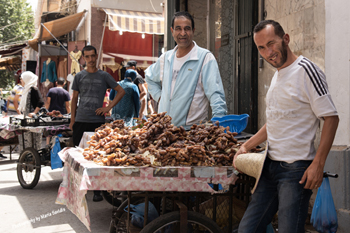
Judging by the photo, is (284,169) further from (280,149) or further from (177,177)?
(177,177)

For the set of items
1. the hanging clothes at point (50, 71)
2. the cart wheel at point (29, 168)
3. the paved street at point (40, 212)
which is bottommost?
the paved street at point (40, 212)

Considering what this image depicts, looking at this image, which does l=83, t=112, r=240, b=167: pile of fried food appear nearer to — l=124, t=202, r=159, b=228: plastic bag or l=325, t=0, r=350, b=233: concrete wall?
l=124, t=202, r=159, b=228: plastic bag

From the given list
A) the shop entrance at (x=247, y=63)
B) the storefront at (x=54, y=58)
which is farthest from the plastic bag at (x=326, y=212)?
the storefront at (x=54, y=58)

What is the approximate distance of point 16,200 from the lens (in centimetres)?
607

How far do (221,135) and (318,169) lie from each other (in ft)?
3.56

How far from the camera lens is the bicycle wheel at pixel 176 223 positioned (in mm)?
2701

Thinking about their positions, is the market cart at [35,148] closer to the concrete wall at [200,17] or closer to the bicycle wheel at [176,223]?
the concrete wall at [200,17]

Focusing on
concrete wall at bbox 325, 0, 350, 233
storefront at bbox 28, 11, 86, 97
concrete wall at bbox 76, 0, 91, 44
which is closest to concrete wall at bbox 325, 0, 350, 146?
concrete wall at bbox 325, 0, 350, 233

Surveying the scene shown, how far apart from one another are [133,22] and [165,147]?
940 centimetres

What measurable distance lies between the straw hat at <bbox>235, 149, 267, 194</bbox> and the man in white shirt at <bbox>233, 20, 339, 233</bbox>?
2.7 inches

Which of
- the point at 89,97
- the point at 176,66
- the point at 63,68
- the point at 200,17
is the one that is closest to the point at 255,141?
the point at 176,66

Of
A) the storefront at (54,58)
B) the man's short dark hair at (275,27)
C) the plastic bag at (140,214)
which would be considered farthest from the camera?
the storefront at (54,58)

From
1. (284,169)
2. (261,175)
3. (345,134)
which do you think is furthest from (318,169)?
(345,134)

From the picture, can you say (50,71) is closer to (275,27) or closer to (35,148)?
(35,148)
